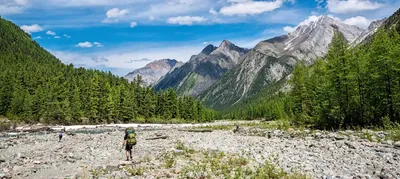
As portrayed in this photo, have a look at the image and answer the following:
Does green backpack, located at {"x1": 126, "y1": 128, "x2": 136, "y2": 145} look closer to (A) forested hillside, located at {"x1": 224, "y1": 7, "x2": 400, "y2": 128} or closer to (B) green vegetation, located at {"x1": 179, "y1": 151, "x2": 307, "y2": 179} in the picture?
(B) green vegetation, located at {"x1": 179, "y1": 151, "x2": 307, "y2": 179}

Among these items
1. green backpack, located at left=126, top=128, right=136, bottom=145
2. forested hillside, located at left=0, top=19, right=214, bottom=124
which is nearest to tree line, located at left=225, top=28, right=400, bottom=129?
Answer: green backpack, located at left=126, top=128, right=136, bottom=145

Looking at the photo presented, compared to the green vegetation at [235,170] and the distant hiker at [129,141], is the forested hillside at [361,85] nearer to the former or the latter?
the green vegetation at [235,170]

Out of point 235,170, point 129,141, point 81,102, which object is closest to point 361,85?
point 235,170

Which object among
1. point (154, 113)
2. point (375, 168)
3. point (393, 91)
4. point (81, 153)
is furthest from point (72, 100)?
point (375, 168)

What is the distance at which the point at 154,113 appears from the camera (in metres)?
118

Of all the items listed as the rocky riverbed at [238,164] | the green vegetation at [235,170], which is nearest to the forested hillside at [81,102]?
the rocky riverbed at [238,164]

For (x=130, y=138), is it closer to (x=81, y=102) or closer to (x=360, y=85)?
(x=360, y=85)

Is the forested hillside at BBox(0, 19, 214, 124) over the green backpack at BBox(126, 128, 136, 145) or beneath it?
A: over

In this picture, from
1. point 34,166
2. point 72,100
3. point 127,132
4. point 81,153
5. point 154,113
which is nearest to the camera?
point 34,166

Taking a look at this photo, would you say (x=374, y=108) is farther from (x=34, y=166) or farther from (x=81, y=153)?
(x=34, y=166)

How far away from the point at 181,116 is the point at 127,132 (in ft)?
330

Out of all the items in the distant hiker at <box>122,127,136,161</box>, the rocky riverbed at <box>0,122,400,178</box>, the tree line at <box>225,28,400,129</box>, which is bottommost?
the rocky riverbed at <box>0,122,400,178</box>

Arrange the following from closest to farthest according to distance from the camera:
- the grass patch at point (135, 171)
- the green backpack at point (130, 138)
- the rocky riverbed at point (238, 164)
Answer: the rocky riverbed at point (238, 164) → the grass patch at point (135, 171) → the green backpack at point (130, 138)

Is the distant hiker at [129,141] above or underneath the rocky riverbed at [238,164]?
above
